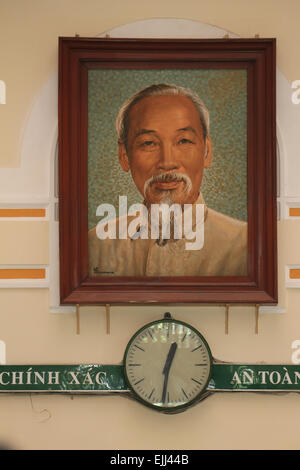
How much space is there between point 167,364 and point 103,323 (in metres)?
0.31

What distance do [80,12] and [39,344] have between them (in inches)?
54.8

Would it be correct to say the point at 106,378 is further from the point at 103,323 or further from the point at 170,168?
the point at 170,168

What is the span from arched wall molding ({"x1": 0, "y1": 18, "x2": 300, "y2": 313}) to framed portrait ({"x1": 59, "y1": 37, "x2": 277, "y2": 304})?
77mm

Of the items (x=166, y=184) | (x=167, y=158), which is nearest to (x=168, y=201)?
(x=166, y=184)

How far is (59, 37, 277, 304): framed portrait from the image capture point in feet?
Result: 5.65

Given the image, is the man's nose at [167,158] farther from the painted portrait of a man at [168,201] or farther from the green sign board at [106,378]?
the green sign board at [106,378]

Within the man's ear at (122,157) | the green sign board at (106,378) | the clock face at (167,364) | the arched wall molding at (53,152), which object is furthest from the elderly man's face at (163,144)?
the green sign board at (106,378)

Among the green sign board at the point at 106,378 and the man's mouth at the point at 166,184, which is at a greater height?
the man's mouth at the point at 166,184

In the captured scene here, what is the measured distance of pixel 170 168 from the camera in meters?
1.76

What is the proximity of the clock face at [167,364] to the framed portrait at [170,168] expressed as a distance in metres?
0.16

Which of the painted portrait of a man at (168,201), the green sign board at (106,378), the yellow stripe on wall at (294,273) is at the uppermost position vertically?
the painted portrait of a man at (168,201)

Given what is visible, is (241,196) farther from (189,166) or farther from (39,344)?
(39,344)

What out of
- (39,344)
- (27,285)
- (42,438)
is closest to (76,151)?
(27,285)

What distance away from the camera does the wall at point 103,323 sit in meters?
1.75
